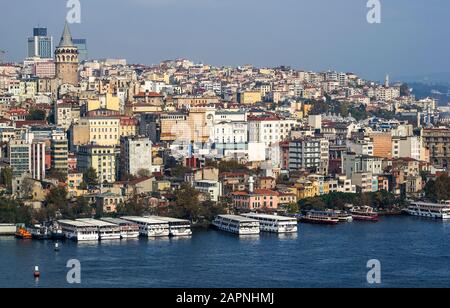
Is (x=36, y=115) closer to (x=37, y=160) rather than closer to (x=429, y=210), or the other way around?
(x=37, y=160)

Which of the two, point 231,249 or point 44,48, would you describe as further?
point 44,48

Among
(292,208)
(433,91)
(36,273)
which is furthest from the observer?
(433,91)

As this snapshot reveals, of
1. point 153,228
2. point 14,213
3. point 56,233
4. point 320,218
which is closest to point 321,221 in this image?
point 320,218

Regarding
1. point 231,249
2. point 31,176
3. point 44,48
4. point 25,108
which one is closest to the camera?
point 231,249

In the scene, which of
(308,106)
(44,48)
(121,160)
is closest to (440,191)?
(121,160)
